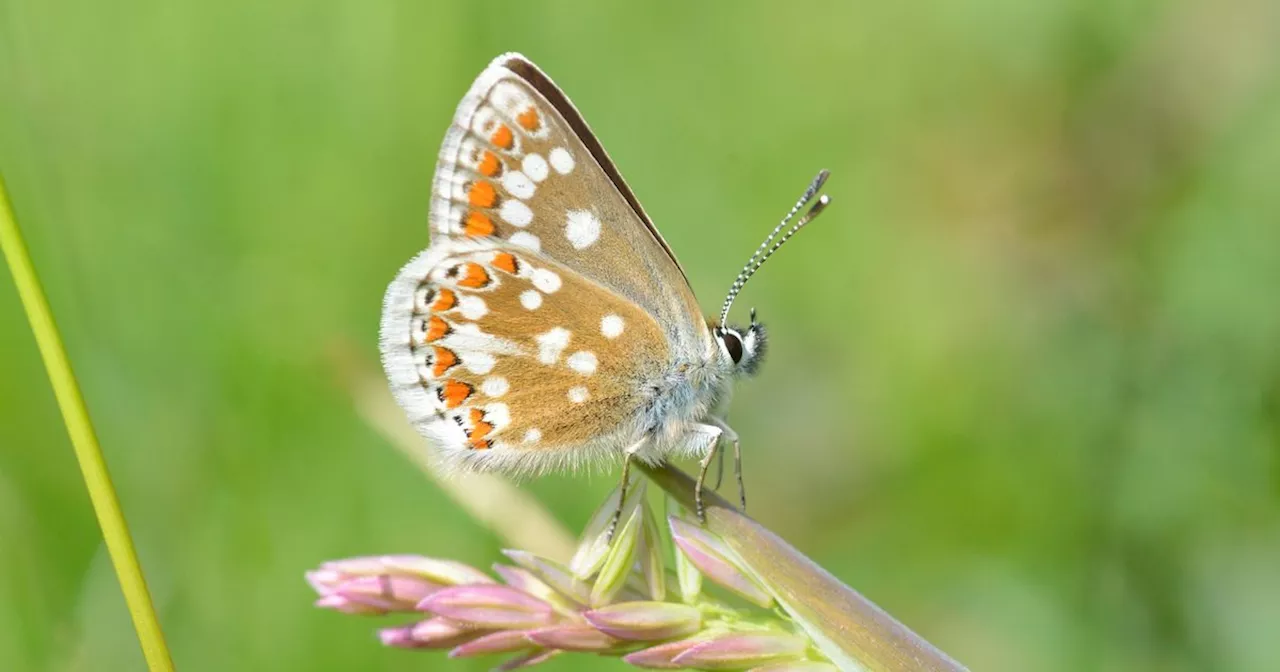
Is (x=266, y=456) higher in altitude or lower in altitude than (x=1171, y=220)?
lower

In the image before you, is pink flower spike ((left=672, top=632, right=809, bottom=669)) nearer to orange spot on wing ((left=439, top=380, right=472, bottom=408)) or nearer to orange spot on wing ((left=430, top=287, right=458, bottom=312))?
orange spot on wing ((left=439, top=380, right=472, bottom=408))

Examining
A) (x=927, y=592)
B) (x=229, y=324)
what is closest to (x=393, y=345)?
(x=229, y=324)

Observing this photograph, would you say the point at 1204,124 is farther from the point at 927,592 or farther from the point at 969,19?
the point at 927,592

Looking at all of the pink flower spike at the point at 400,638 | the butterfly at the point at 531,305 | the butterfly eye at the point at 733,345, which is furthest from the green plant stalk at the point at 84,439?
the butterfly eye at the point at 733,345

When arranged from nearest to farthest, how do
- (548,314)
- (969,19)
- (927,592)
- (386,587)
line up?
(386,587) → (548,314) → (927,592) → (969,19)

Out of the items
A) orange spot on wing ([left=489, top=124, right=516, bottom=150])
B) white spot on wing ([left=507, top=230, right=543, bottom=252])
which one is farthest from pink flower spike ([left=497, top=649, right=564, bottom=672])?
orange spot on wing ([left=489, top=124, right=516, bottom=150])

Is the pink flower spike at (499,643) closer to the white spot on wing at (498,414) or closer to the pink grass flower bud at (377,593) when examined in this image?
the pink grass flower bud at (377,593)

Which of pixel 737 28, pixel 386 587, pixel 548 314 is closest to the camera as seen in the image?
pixel 386 587
